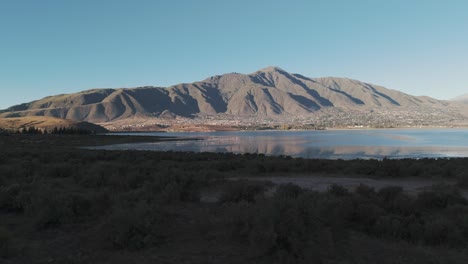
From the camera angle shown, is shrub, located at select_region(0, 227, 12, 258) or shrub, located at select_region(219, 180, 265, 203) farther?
shrub, located at select_region(219, 180, 265, 203)

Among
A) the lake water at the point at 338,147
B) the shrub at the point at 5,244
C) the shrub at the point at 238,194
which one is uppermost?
the shrub at the point at 5,244

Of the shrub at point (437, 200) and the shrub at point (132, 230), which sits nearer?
the shrub at point (132, 230)

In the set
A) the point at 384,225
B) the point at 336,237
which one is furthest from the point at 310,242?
the point at 384,225

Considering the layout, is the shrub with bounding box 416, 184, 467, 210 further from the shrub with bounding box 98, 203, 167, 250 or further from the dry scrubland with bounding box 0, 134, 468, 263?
the shrub with bounding box 98, 203, 167, 250

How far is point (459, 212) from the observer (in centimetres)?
1012

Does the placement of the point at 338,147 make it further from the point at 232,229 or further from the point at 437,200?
the point at 232,229

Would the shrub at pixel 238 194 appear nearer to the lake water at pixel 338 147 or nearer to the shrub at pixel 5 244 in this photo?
the shrub at pixel 5 244

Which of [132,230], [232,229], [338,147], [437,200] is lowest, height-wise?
[338,147]

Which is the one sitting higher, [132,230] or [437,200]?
[132,230]

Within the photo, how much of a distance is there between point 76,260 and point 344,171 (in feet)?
65.6

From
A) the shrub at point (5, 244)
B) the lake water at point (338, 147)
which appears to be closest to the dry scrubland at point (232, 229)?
Result: the shrub at point (5, 244)

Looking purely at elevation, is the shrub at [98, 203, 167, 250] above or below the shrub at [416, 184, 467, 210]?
above

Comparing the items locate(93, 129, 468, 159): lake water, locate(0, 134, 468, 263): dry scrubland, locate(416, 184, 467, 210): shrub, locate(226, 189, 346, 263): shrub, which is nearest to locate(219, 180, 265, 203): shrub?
locate(0, 134, 468, 263): dry scrubland

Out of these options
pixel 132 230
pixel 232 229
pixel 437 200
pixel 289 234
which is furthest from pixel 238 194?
pixel 437 200
